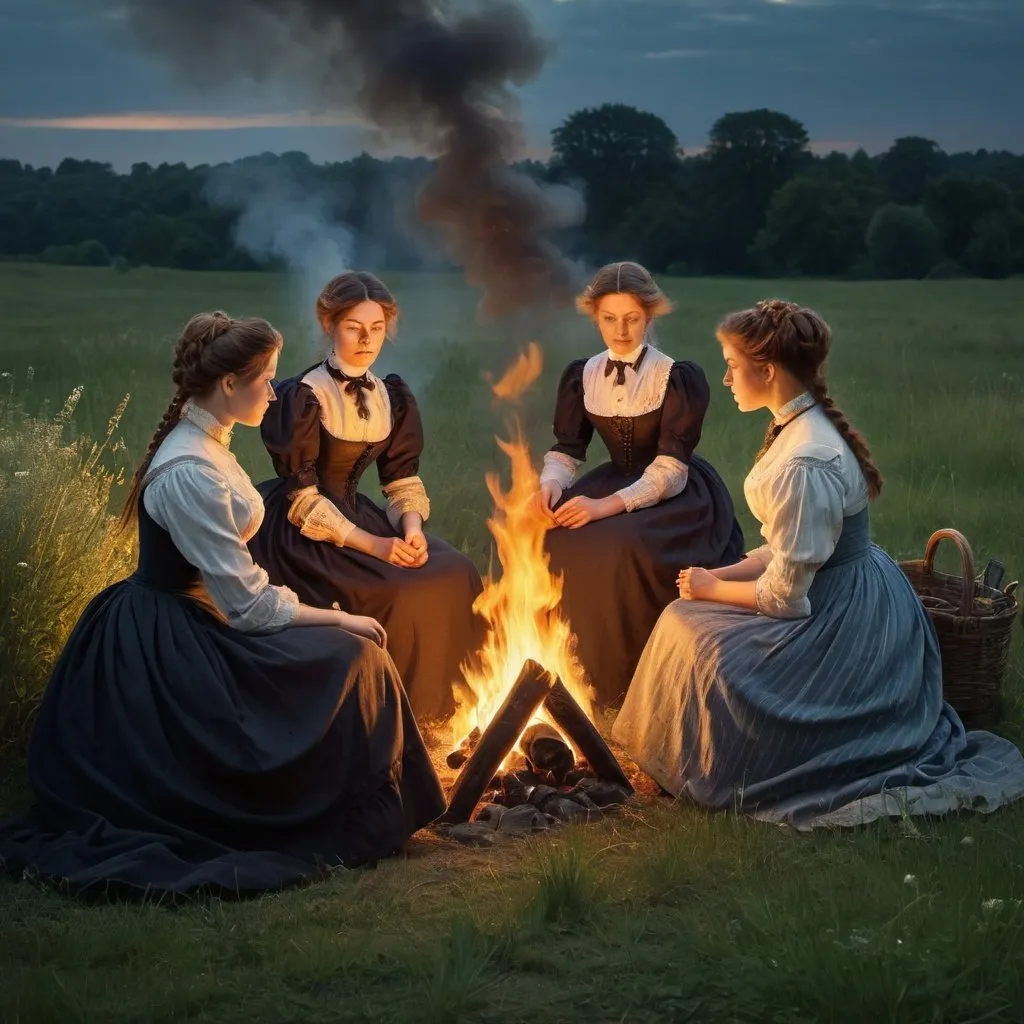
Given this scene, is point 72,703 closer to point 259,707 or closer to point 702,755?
point 259,707

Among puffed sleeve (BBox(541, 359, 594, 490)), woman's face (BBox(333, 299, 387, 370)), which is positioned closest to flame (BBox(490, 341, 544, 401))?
puffed sleeve (BBox(541, 359, 594, 490))

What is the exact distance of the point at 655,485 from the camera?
617 cm

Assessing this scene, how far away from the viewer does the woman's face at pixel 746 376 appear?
5.08 metres

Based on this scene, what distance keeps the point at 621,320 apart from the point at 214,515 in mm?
2299

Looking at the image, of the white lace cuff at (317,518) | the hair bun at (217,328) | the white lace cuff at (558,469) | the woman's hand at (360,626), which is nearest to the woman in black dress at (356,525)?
the white lace cuff at (317,518)

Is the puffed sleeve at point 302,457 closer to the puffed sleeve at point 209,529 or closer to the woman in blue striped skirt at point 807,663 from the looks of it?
the puffed sleeve at point 209,529

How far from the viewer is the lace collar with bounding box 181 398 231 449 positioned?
15.5 feet

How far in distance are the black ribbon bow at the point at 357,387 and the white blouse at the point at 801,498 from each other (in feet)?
5.60

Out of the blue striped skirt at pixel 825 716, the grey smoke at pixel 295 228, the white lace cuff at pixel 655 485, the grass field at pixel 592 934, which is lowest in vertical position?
the grass field at pixel 592 934

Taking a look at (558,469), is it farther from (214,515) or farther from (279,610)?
(214,515)

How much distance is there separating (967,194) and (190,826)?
66.2 feet

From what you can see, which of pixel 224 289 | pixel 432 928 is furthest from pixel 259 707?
pixel 224 289

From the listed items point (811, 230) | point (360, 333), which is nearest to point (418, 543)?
point (360, 333)

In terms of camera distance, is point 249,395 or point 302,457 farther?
point 302,457
